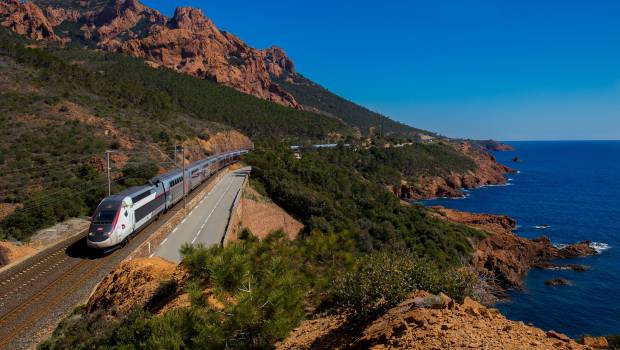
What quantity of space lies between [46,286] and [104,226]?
3584mm

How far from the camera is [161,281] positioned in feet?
50.2

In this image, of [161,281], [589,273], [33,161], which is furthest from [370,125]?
[161,281]

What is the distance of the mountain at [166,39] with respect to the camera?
128m

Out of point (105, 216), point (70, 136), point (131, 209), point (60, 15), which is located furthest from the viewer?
point (60, 15)

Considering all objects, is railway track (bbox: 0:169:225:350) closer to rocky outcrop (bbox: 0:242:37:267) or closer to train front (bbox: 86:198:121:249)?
rocky outcrop (bbox: 0:242:37:267)

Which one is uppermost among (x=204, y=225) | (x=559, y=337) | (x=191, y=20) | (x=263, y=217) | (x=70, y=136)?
(x=191, y=20)

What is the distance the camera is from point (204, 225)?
27500 millimetres

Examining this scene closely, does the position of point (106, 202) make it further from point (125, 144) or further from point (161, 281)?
point (125, 144)

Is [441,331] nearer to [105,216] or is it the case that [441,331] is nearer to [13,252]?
[105,216]

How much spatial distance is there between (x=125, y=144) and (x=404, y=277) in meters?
40.9

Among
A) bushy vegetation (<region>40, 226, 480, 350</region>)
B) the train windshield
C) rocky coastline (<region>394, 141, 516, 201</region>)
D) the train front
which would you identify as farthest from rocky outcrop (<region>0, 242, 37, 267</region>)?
rocky coastline (<region>394, 141, 516, 201</region>)

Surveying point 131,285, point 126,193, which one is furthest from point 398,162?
point 131,285

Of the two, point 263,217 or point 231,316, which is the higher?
point 231,316

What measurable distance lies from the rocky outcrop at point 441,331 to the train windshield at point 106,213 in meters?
14.7
